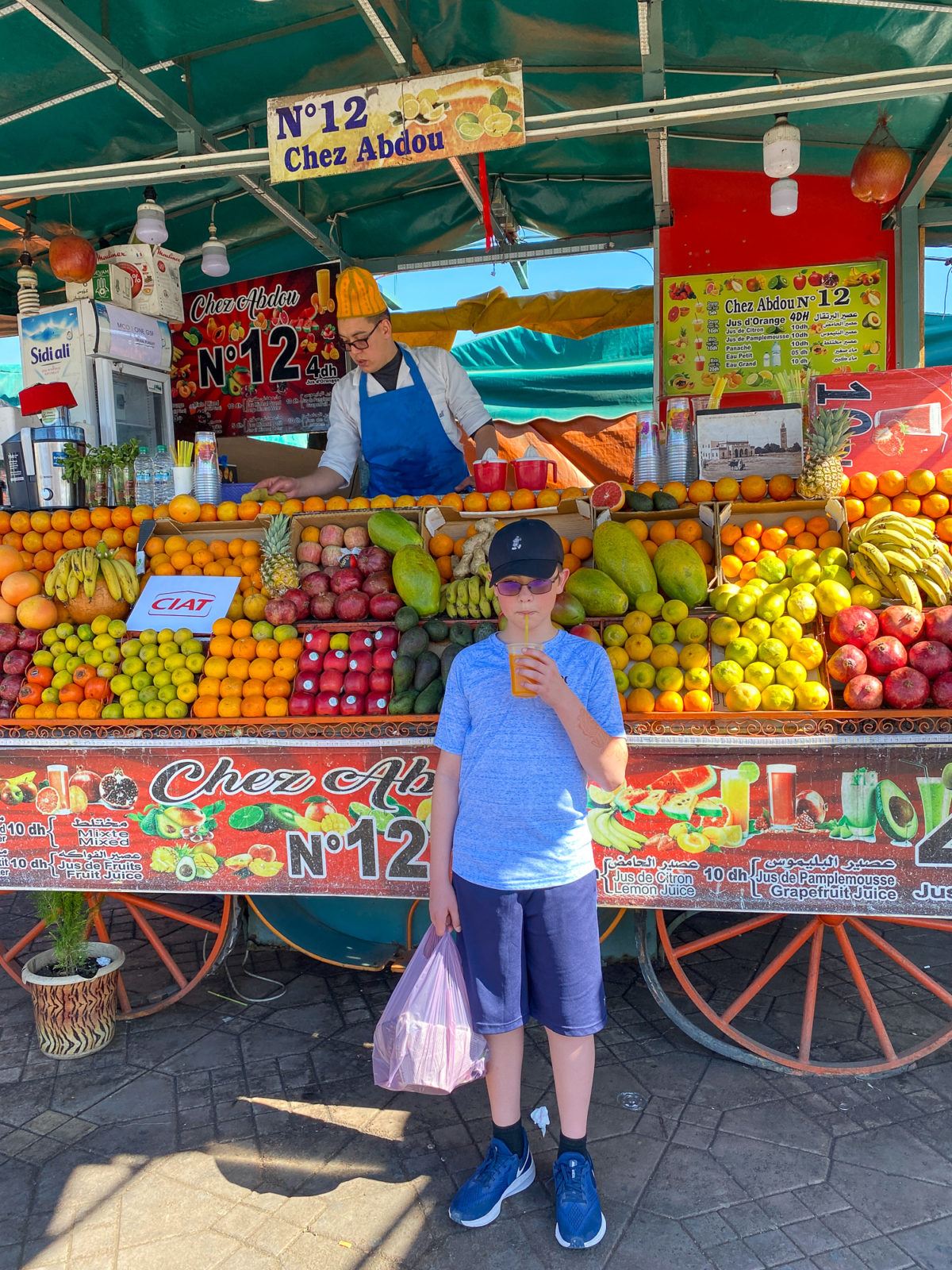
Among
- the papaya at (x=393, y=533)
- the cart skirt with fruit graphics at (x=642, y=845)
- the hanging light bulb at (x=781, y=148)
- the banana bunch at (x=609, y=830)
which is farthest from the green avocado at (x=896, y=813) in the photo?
the hanging light bulb at (x=781, y=148)

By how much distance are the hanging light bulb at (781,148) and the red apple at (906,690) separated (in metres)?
3.35

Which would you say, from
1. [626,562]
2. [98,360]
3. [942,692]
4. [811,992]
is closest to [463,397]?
[626,562]

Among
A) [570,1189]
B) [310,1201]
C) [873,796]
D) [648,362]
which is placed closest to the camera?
[570,1189]

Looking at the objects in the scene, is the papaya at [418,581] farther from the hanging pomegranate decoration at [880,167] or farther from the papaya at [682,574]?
the hanging pomegranate decoration at [880,167]

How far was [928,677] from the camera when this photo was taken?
9.98 ft

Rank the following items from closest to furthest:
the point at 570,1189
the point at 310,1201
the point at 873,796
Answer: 1. the point at 570,1189
2. the point at 310,1201
3. the point at 873,796

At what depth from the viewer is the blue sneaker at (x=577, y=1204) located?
2.44 meters

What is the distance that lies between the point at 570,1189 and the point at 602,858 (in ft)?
3.30

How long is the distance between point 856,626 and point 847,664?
0.16 m

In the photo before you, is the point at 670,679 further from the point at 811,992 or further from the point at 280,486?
the point at 280,486

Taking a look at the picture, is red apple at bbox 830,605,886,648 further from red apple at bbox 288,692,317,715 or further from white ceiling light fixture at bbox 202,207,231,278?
white ceiling light fixture at bbox 202,207,231,278

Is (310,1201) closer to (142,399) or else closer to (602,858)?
(602,858)

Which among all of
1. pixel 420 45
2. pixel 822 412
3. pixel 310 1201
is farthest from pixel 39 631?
pixel 420 45

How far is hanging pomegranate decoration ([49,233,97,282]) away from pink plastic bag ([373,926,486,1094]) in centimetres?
512
